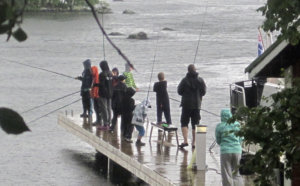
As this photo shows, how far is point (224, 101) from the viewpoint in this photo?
36.5m

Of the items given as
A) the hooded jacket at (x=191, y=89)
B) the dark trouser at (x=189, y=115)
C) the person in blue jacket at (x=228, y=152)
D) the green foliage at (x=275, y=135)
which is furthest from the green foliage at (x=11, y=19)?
the dark trouser at (x=189, y=115)

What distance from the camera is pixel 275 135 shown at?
7164mm

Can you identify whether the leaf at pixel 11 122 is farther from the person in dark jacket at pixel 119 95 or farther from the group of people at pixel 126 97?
the person in dark jacket at pixel 119 95

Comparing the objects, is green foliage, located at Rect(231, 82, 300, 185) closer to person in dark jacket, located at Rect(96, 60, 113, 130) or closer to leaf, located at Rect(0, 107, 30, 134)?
leaf, located at Rect(0, 107, 30, 134)

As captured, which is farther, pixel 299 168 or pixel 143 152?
pixel 143 152

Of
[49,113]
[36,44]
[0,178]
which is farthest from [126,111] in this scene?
[36,44]

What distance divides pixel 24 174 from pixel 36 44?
158ft

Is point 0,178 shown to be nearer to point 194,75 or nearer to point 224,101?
point 194,75

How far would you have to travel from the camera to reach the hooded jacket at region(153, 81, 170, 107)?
64.4ft

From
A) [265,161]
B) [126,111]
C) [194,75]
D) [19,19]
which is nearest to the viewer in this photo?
[19,19]

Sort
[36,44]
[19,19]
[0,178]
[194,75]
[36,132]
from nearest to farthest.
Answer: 1. [19,19]
2. [194,75]
3. [0,178]
4. [36,132]
5. [36,44]

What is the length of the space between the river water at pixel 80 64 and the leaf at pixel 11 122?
31 cm

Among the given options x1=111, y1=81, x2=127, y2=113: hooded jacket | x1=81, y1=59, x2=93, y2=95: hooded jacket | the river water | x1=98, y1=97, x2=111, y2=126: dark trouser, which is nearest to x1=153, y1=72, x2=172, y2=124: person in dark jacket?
x1=111, y1=81, x2=127, y2=113: hooded jacket

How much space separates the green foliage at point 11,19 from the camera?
292 centimetres
